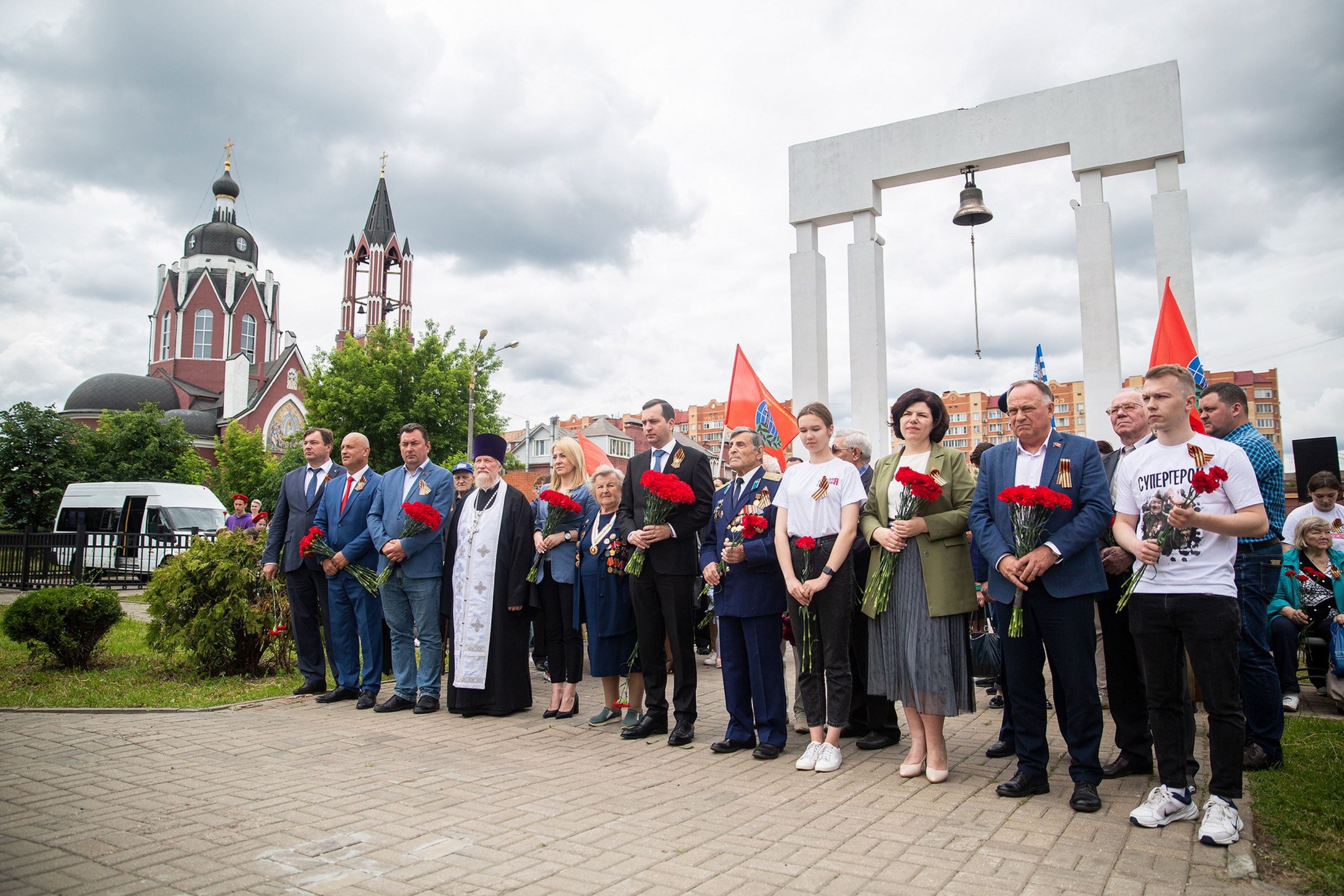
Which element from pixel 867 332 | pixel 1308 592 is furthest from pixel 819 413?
pixel 867 332

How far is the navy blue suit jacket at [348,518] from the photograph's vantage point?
721 cm

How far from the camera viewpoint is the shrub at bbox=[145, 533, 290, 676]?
7855 millimetres

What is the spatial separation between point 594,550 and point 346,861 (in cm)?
320

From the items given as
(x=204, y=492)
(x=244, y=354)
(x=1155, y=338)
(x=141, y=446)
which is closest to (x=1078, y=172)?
(x=1155, y=338)

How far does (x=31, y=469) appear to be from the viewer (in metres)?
39.0

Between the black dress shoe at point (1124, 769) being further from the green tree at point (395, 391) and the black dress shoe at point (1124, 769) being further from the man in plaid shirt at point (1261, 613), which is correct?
the green tree at point (395, 391)

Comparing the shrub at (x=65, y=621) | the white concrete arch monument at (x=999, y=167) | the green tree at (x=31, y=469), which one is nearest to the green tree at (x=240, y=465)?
the green tree at (x=31, y=469)

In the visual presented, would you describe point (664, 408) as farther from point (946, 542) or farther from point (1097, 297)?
point (1097, 297)

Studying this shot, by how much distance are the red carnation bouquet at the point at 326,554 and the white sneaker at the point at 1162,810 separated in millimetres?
5610

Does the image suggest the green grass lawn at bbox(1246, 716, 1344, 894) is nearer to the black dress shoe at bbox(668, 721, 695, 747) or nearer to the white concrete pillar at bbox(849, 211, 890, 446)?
the black dress shoe at bbox(668, 721, 695, 747)

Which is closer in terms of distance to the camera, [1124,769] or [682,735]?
[1124,769]

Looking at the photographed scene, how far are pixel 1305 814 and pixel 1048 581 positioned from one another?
152 centimetres

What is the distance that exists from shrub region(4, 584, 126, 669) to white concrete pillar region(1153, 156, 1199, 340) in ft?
40.0

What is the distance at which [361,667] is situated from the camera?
7.43 metres
